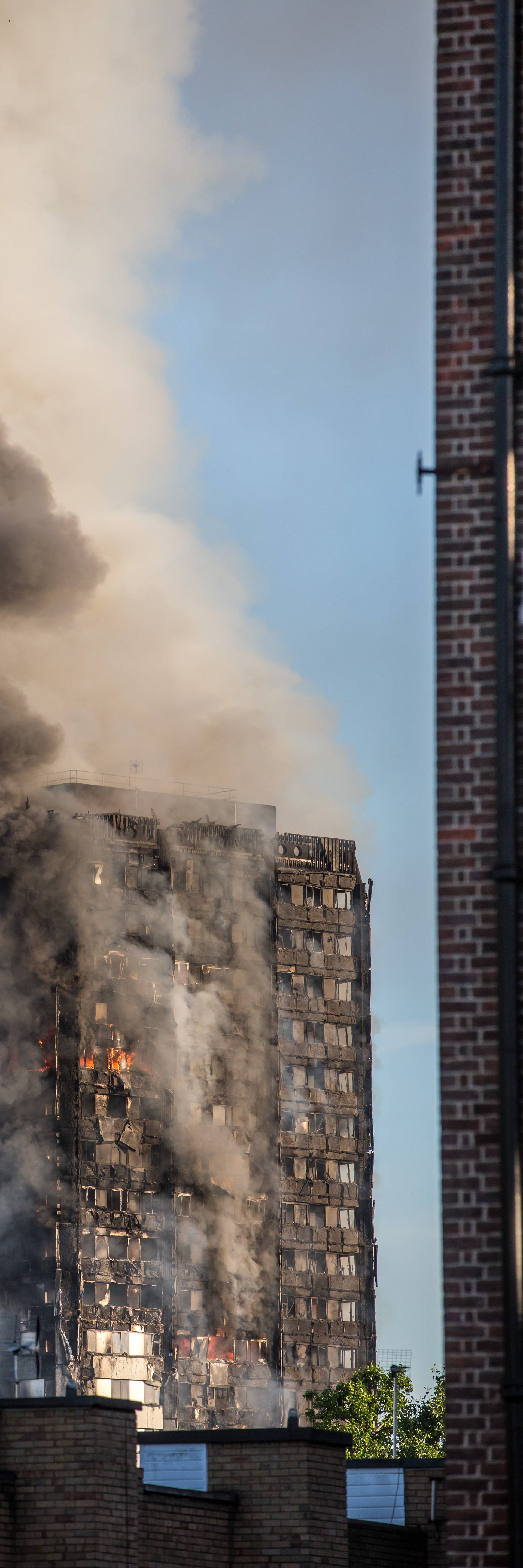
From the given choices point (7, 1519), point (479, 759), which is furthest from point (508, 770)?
point (7, 1519)

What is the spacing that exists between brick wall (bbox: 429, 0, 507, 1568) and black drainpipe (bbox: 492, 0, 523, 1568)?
7 centimetres

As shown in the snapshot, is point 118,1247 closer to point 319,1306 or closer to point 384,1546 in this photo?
point 319,1306

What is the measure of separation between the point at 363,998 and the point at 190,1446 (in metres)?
81.3

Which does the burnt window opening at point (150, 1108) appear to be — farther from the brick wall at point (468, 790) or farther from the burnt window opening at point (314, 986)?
the brick wall at point (468, 790)

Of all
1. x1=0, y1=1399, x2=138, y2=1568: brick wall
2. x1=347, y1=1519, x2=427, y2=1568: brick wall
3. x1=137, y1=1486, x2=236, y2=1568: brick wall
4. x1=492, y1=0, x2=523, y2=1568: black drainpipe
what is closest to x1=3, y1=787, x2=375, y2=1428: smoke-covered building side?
x1=347, y1=1519, x2=427, y2=1568: brick wall

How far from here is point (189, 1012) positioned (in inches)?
3659

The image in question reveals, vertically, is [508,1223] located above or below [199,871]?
below

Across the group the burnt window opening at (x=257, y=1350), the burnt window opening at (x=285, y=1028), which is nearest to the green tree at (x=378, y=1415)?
the burnt window opening at (x=257, y=1350)

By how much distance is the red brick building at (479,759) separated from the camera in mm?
9102

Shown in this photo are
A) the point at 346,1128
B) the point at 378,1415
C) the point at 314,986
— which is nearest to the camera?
the point at 378,1415

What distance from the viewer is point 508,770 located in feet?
31.6

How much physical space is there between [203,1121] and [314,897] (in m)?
12.4

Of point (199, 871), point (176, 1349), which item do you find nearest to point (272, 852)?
point (199, 871)

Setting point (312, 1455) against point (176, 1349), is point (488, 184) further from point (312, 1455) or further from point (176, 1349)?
point (176, 1349)
